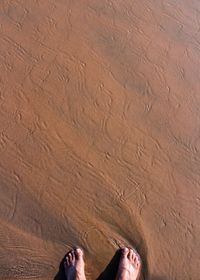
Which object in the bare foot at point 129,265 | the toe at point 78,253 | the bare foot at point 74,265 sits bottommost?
the bare foot at point 74,265

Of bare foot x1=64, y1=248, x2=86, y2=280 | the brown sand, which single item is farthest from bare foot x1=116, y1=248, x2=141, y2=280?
bare foot x1=64, y1=248, x2=86, y2=280

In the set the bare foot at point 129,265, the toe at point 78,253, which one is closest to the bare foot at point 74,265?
the toe at point 78,253

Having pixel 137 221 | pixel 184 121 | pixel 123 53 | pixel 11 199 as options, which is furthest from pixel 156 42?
pixel 11 199

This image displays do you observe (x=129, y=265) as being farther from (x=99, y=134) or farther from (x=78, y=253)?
(x=99, y=134)

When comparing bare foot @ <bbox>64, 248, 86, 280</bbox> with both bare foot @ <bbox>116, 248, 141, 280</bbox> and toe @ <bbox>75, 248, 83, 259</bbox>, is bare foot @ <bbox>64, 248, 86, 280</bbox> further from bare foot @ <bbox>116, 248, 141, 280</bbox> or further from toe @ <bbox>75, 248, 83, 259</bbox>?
bare foot @ <bbox>116, 248, 141, 280</bbox>

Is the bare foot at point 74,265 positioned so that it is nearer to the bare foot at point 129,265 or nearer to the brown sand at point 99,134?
the brown sand at point 99,134

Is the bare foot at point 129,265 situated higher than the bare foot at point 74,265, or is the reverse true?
the bare foot at point 129,265

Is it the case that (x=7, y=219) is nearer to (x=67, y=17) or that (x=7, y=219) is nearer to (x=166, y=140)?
(x=166, y=140)
